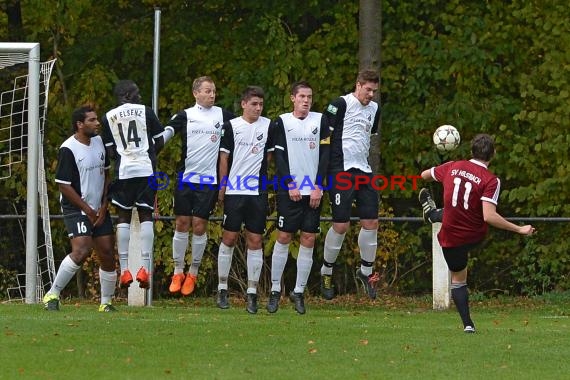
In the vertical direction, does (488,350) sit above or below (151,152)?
below

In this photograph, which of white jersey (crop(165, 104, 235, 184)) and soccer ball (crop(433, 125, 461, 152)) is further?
soccer ball (crop(433, 125, 461, 152))

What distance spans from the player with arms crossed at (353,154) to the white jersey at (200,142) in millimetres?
1166

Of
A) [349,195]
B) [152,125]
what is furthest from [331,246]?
[152,125]

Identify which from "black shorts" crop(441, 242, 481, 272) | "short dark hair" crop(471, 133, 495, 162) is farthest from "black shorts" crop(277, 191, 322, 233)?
"short dark hair" crop(471, 133, 495, 162)

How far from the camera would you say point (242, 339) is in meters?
10.7

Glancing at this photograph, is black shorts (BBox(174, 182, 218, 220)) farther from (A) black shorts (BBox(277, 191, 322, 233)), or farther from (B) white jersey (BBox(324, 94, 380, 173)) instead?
(B) white jersey (BBox(324, 94, 380, 173))

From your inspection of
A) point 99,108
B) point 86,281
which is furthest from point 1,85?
point 86,281

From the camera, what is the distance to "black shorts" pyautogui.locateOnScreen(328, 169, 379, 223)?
45.6 feet

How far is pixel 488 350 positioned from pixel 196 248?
4.77 metres

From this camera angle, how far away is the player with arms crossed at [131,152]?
13242 mm

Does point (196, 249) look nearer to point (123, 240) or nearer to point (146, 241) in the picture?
point (146, 241)

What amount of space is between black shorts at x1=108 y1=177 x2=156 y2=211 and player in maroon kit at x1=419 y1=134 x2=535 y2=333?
131 inches

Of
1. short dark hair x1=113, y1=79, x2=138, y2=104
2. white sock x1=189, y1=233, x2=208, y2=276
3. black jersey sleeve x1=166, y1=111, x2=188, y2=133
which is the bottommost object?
white sock x1=189, y1=233, x2=208, y2=276

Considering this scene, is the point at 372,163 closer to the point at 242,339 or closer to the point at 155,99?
the point at 155,99
